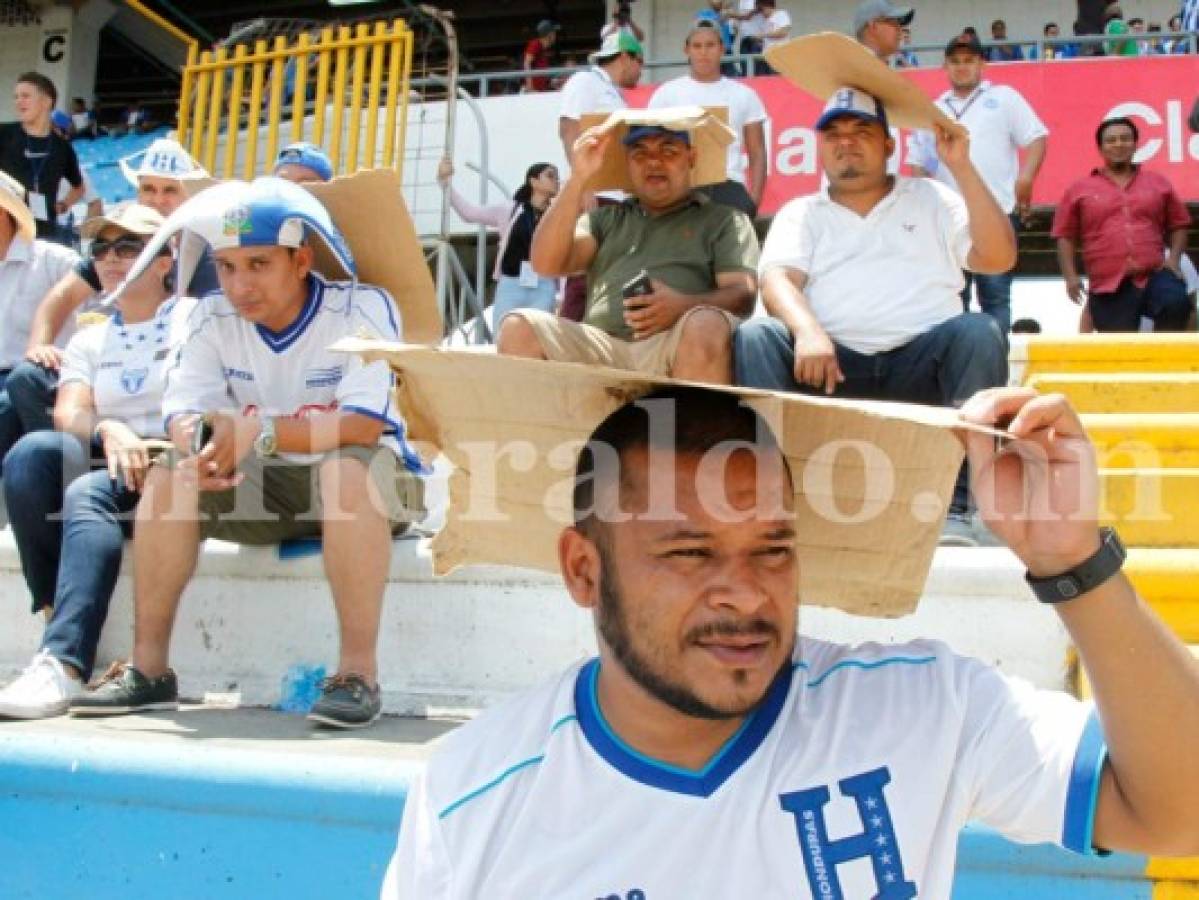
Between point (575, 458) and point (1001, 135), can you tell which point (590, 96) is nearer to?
point (1001, 135)

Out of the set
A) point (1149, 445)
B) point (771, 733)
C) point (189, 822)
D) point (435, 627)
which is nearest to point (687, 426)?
point (771, 733)

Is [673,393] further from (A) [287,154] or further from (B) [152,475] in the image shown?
(A) [287,154]

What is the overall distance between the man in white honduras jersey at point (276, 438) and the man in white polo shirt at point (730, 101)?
237 cm

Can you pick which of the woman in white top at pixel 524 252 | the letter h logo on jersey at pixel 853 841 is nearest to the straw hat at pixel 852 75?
the letter h logo on jersey at pixel 853 841

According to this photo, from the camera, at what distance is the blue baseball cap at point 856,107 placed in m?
3.46

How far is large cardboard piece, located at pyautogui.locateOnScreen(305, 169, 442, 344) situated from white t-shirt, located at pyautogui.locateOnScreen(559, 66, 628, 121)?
285 centimetres

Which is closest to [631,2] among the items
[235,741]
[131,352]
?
[131,352]

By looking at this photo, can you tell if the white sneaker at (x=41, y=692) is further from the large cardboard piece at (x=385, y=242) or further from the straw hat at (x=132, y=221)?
the straw hat at (x=132, y=221)

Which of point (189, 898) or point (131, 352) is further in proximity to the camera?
point (131, 352)

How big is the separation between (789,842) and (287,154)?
3693mm

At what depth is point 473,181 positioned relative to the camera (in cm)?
1058

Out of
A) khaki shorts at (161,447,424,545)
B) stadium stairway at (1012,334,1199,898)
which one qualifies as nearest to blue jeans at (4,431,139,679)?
khaki shorts at (161,447,424,545)

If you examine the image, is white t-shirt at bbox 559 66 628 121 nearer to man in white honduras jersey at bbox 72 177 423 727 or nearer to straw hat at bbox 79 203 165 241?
straw hat at bbox 79 203 165 241

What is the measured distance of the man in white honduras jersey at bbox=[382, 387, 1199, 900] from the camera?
1158mm
